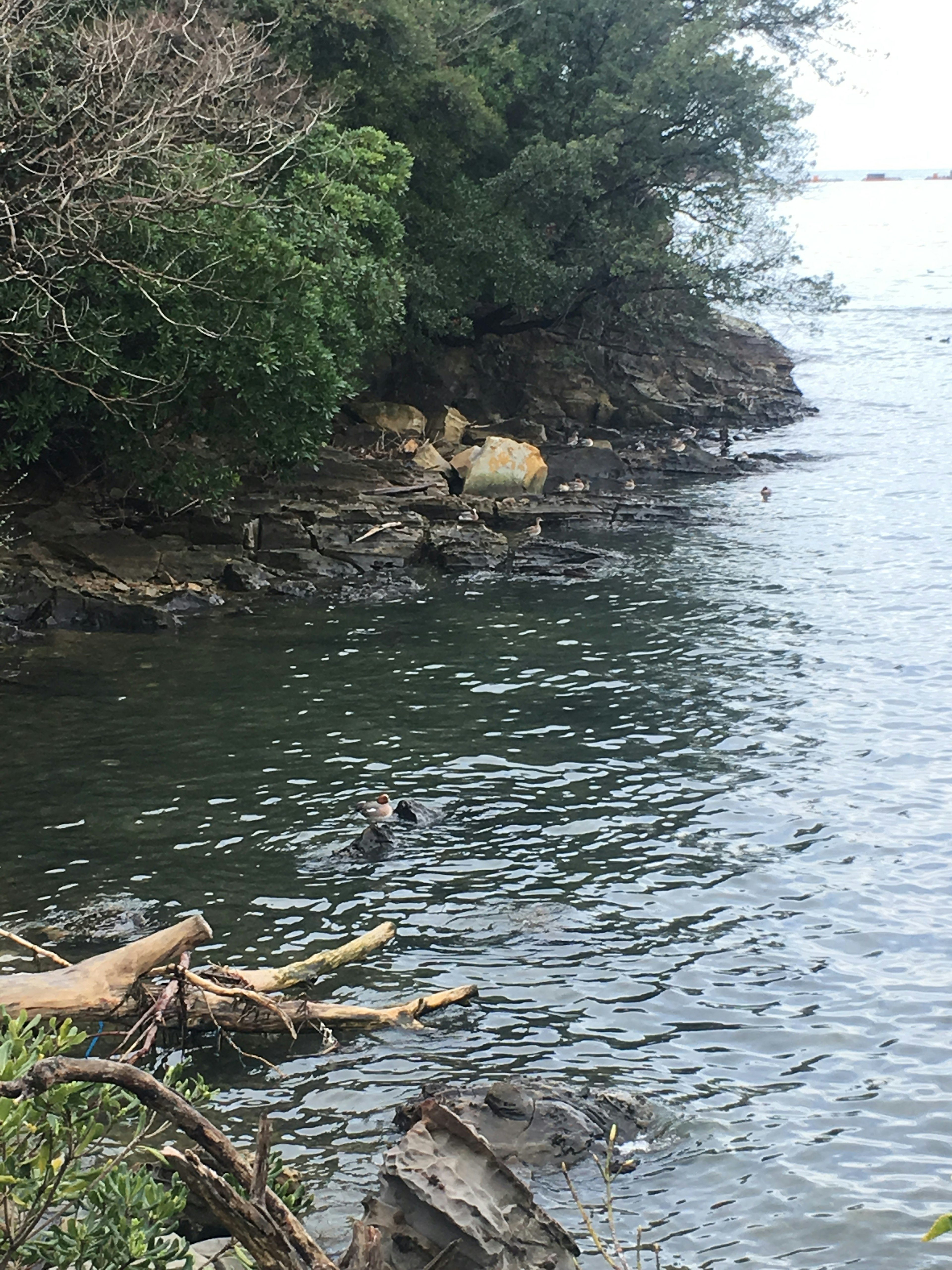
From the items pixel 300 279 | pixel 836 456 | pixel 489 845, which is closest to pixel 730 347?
pixel 836 456

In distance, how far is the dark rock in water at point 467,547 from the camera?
104 ft

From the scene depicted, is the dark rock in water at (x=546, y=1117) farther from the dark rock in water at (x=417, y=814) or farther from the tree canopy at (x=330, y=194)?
the tree canopy at (x=330, y=194)

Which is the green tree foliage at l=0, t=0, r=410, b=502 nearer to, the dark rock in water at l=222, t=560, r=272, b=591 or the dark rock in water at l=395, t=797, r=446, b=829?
the dark rock in water at l=222, t=560, r=272, b=591

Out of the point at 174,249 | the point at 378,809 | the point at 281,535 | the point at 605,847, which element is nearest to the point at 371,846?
the point at 378,809

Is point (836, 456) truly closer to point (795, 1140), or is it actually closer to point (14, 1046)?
point (795, 1140)

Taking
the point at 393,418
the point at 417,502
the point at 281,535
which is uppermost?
the point at 393,418

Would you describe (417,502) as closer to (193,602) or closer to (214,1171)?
(193,602)

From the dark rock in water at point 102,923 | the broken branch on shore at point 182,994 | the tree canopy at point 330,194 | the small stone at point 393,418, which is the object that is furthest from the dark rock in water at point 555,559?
the broken branch on shore at point 182,994

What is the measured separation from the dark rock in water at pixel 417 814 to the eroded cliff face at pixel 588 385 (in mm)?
27018

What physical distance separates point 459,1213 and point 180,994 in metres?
3.74

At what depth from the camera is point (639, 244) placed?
139ft

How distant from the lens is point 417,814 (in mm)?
17328

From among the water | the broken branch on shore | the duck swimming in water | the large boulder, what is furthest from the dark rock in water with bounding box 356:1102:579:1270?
the large boulder

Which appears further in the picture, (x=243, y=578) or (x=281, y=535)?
(x=281, y=535)
